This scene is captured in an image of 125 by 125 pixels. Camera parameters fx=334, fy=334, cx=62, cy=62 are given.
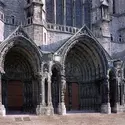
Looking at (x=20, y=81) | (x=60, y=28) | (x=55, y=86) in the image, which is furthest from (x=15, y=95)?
(x=60, y=28)

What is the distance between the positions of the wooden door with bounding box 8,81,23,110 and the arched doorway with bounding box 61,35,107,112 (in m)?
4.01

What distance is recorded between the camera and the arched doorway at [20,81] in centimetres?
2328

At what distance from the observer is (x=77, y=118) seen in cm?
2164

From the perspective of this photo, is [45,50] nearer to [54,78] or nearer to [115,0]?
[54,78]

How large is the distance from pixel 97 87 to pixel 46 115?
6.18m

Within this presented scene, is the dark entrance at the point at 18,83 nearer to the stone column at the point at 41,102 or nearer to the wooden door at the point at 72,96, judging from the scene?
the stone column at the point at 41,102

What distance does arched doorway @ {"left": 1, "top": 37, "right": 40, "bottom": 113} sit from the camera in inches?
917

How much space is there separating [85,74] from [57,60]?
4.44 metres

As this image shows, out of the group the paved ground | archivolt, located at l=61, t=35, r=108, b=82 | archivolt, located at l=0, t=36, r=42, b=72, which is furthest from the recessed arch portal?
archivolt, located at l=61, t=35, r=108, b=82

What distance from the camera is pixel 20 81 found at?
24.5 m

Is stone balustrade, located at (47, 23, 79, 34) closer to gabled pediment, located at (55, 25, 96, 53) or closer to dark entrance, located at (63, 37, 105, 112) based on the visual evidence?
dark entrance, located at (63, 37, 105, 112)

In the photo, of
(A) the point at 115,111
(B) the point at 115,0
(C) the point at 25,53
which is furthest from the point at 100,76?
(B) the point at 115,0

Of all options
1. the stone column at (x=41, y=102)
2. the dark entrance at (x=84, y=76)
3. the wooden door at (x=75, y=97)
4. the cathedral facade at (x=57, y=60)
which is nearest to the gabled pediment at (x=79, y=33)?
the cathedral facade at (x=57, y=60)

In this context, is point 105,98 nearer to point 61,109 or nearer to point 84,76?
point 84,76
